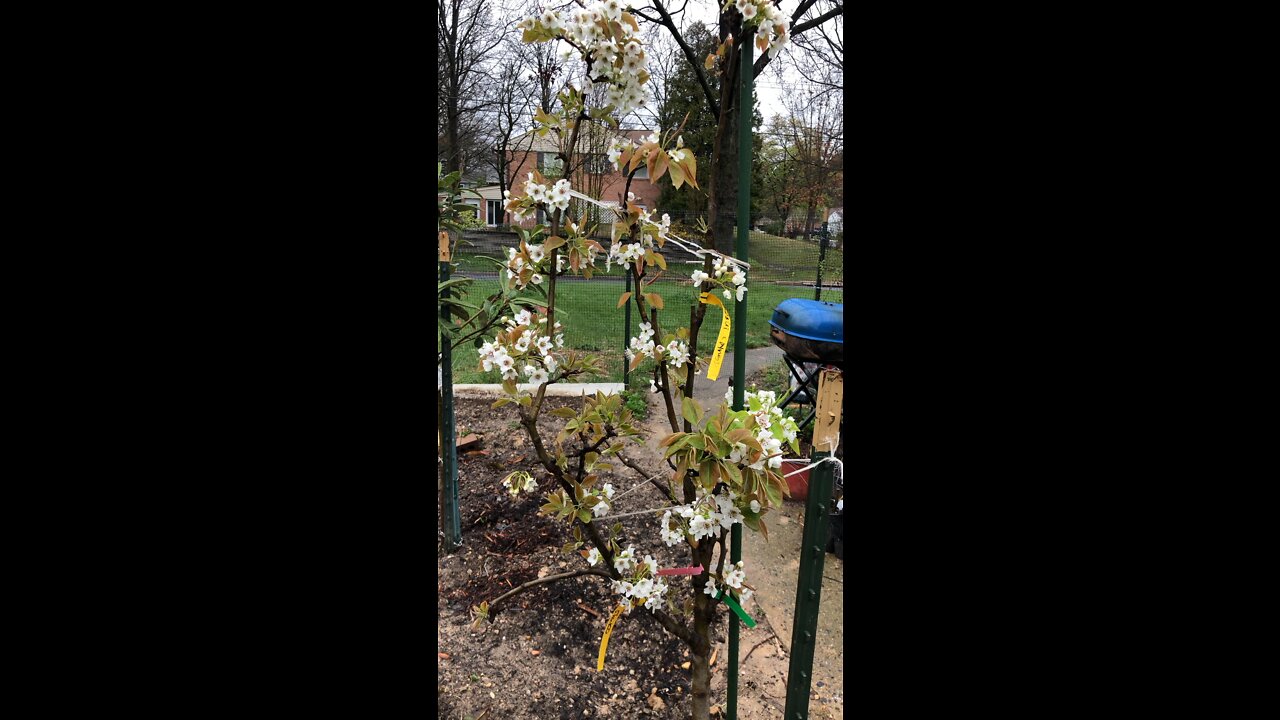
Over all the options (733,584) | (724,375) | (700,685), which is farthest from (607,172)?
(724,375)

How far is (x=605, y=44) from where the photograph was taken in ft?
4.27

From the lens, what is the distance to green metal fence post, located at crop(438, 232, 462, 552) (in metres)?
2.46

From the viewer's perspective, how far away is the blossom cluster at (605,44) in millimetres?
1282

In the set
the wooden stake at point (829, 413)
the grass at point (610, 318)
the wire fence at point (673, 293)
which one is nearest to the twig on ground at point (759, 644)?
the wooden stake at point (829, 413)

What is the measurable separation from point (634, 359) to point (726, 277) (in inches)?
10.6

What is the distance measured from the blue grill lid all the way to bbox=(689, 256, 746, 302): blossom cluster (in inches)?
90.2

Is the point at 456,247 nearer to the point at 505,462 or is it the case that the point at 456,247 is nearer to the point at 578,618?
the point at 505,462

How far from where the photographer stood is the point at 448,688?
1894 millimetres


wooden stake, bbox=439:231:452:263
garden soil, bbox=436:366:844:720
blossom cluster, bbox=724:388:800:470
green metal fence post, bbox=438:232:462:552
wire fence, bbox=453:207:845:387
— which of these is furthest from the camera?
wire fence, bbox=453:207:845:387

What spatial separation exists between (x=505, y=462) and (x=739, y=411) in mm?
2368

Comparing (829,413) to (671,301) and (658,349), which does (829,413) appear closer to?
(658,349)

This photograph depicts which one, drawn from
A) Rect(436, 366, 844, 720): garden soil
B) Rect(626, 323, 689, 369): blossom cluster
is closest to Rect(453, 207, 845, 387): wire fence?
Rect(436, 366, 844, 720): garden soil

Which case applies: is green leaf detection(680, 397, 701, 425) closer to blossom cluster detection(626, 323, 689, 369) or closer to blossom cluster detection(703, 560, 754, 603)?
blossom cluster detection(626, 323, 689, 369)

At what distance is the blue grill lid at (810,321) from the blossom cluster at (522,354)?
243 cm
